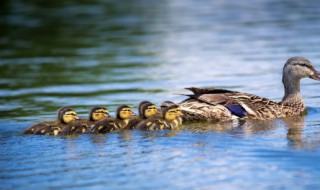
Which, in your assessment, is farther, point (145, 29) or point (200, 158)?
point (145, 29)

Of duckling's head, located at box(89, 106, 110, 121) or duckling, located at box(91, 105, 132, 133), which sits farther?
duckling's head, located at box(89, 106, 110, 121)

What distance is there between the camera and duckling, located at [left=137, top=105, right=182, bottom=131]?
10.7m

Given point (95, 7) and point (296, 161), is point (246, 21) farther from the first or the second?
point (296, 161)

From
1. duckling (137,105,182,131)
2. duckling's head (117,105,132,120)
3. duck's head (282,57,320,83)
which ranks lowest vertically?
duckling (137,105,182,131)

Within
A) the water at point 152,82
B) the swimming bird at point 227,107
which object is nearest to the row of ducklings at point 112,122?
the water at point 152,82

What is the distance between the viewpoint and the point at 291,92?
12.3m

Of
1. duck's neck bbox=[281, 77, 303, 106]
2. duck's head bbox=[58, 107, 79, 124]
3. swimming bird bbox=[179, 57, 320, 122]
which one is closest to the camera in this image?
duck's head bbox=[58, 107, 79, 124]

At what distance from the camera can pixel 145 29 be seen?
2341 centimetres

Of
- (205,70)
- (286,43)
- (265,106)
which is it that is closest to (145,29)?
(286,43)

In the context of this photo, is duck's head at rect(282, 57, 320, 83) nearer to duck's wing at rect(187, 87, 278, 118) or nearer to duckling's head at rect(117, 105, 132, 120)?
duck's wing at rect(187, 87, 278, 118)

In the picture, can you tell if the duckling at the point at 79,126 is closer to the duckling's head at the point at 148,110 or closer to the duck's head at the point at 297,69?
the duckling's head at the point at 148,110

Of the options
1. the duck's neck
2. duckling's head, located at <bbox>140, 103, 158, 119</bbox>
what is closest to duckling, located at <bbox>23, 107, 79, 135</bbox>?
duckling's head, located at <bbox>140, 103, 158, 119</bbox>

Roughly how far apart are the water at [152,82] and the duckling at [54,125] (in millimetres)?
150

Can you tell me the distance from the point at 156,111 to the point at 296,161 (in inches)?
104
